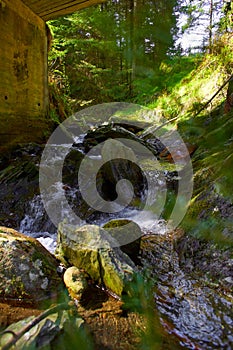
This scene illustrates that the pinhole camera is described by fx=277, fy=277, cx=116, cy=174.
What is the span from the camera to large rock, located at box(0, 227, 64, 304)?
250cm

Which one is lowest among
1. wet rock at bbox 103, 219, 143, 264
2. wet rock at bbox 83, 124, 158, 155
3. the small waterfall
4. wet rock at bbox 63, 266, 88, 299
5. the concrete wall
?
the small waterfall

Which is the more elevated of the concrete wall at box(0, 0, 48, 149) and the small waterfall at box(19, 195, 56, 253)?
the concrete wall at box(0, 0, 48, 149)

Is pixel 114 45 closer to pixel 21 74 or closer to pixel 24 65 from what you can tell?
pixel 24 65

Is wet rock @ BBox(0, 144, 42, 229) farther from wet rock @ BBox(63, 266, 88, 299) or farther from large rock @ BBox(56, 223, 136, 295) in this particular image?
wet rock @ BBox(63, 266, 88, 299)

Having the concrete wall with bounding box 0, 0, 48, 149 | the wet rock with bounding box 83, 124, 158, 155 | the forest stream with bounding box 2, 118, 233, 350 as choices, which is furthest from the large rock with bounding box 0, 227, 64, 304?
the wet rock with bounding box 83, 124, 158, 155

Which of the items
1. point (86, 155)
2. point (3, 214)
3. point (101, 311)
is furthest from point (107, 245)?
point (86, 155)

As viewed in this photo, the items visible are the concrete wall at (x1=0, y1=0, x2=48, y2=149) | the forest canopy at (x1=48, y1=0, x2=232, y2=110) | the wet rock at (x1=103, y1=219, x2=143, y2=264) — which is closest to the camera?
the wet rock at (x1=103, y1=219, x2=143, y2=264)

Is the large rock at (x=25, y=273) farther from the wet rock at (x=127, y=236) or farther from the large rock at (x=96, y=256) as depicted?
the wet rock at (x=127, y=236)

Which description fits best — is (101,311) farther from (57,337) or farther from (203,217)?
(203,217)

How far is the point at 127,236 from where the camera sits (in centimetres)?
340

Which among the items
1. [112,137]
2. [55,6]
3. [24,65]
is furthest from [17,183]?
[55,6]

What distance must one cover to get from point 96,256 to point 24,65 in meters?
6.05

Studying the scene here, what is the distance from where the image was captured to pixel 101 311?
2.31 meters

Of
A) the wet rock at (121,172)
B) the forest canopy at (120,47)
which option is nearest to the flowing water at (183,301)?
the wet rock at (121,172)
